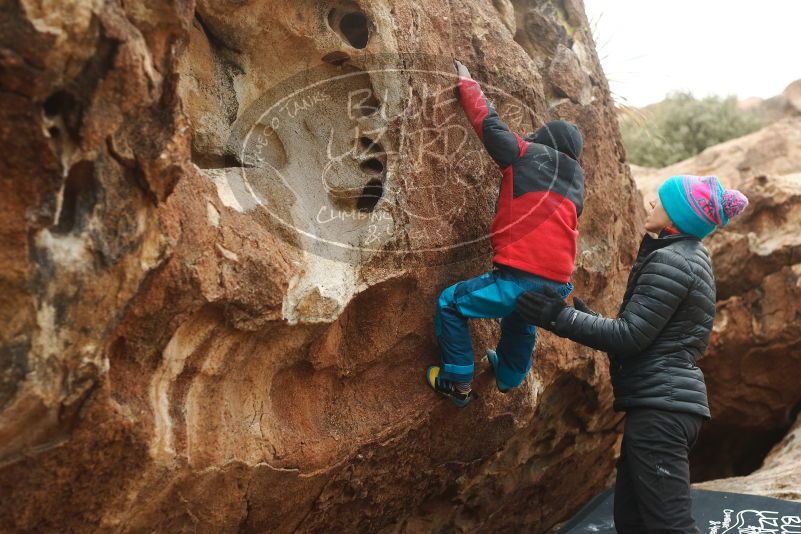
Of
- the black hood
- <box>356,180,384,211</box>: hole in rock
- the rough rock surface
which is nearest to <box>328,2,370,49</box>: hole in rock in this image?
<box>356,180,384,211</box>: hole in rock

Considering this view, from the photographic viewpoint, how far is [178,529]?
299 centimetres

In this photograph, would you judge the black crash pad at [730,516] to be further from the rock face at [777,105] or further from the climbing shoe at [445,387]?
the rock face at [777,105]

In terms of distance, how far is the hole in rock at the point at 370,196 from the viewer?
11.2ft

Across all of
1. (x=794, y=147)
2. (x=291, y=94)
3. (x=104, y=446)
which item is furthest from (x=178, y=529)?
(x=794, y=147)

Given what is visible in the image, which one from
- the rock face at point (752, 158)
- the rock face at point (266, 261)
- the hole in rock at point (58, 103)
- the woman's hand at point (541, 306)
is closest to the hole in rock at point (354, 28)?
the rock face at point (266, 261)

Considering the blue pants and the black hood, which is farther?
the black hood

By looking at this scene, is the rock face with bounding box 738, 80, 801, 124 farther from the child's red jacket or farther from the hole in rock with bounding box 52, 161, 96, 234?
the hole in rock with bounding box 52, 161, 96, 234

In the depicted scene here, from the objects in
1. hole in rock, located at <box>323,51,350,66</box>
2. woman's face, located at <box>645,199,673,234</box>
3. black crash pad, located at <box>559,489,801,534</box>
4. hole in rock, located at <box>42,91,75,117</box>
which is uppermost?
hole in rock, located at <box>323,51,350,66</box>

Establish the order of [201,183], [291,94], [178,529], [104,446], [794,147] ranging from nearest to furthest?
[104,446] → [201,183] → [178,529] → [291,94] → [794,147]

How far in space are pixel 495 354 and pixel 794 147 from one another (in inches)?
235

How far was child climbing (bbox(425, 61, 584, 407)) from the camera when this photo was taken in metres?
3.26

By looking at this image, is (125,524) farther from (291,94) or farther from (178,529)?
(291,94)

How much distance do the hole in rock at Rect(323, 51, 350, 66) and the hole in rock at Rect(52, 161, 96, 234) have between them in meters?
1.46
